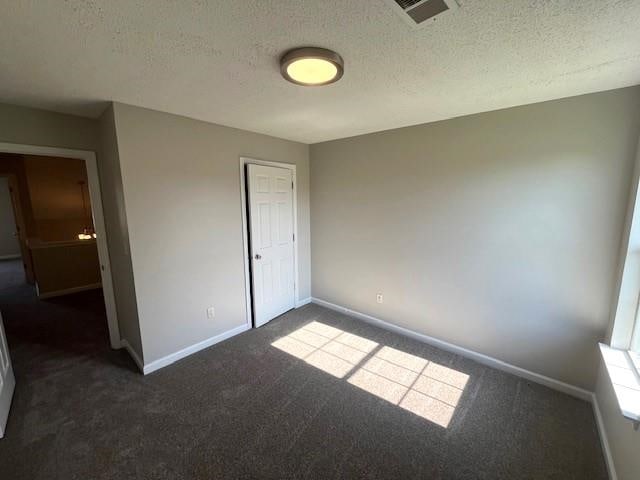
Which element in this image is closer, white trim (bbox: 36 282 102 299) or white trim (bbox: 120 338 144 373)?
white trim (bbox: 120 338 144 373)

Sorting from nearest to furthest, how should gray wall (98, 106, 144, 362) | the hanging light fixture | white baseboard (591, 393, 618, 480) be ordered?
white baseboard (591, 393, 618, 480) < gray wall (98, 106, 144, 362) < the hanging light fixture

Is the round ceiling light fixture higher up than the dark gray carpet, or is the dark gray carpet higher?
the round ceiling light fixture

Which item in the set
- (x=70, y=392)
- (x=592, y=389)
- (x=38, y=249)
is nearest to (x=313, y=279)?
(x=70, y=392)

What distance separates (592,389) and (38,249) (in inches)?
287

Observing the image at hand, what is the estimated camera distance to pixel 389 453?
1.70 metres

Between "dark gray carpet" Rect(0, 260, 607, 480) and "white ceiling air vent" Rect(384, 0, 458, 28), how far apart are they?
238 centimetres

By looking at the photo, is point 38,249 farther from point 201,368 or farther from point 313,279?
point 313,279

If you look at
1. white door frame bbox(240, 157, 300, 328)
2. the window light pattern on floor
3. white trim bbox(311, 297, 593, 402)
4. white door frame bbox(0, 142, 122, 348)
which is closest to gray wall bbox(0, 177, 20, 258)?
white door frame bbox(0, 142, 122, 348)

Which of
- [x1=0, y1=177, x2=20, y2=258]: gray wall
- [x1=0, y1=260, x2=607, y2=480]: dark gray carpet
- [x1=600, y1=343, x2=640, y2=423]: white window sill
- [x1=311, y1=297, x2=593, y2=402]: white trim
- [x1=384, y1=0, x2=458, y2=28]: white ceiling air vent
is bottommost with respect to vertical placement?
[x1=0, y1=260, x2=607, y2=480]: dark gray carpet

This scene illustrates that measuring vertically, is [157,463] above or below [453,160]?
below

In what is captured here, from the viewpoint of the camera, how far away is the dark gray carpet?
1611 mm

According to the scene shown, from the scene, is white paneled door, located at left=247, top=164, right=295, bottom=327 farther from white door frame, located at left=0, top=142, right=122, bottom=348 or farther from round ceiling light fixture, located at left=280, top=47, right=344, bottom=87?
round ceiling light fixture, located at left=280, top=47, right=344, bottom=87

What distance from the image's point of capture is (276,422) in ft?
6.35

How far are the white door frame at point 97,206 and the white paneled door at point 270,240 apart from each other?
1466 mm
